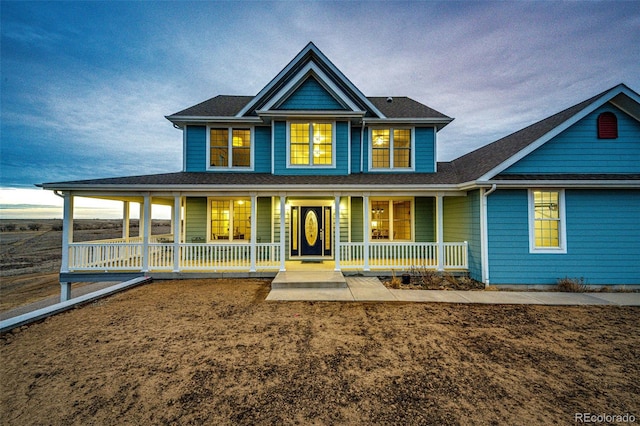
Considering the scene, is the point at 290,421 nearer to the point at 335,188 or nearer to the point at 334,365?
the point at 334,365

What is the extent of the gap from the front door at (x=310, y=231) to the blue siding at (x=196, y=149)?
429 centimetres

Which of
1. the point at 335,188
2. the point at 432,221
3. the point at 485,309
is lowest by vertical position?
the point at 485,309

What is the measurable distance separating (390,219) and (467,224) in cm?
297

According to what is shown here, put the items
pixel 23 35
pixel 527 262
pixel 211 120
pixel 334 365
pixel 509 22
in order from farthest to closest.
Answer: pixel 23 35, pixel 509 22, pixel 211 120, pixel 527 262, pixel 334 365

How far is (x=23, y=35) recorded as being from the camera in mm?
19750

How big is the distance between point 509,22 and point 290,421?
24.4m

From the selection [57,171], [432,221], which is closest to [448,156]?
[432,221]

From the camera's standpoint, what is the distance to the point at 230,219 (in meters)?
10.6

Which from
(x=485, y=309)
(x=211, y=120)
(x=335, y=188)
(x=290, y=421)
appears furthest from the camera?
(x=211, y=120)

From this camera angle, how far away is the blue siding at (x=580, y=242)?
775 cm

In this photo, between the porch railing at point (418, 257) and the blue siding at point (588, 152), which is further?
the porch railing at point (418, 257)

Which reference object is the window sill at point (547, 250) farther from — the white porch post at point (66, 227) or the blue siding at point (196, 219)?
the white porch post at point (66, 227)

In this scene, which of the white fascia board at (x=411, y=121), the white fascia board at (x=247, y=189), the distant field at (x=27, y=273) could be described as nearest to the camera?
the white fascia board at (x=247, y=189)

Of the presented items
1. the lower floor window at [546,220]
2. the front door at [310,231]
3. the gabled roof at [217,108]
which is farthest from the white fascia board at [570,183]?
the gabled roof at [217,108]
